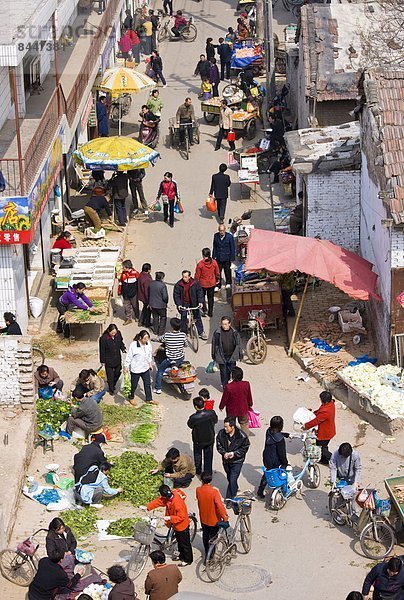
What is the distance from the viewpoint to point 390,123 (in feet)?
73.3

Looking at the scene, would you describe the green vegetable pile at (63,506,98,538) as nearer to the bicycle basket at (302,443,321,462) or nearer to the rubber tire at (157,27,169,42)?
the bicycle basket at (302,443,321,462)

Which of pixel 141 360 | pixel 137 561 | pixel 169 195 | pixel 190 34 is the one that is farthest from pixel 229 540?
pixel 190 34

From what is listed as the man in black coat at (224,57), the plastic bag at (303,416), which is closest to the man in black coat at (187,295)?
the plastic bag at (303,416)

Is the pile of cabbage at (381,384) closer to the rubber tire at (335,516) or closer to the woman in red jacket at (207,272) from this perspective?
the rubber tire at (335,516)

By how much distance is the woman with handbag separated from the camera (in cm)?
2842

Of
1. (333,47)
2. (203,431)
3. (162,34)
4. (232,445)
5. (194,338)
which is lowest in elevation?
(162,34)

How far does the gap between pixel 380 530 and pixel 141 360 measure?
5.71m

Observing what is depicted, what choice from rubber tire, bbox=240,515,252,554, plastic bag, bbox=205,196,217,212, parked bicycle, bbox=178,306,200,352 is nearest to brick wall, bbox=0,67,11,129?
plastic bag, bbox=205,196,217,212

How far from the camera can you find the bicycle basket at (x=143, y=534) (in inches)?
640

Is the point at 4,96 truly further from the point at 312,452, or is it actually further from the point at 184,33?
the point at 184,33

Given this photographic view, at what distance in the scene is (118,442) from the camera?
20.1 m

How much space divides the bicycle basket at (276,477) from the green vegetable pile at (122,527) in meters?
1.82

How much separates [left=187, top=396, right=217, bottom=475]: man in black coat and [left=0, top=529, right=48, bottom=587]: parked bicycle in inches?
119

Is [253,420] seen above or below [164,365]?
above
